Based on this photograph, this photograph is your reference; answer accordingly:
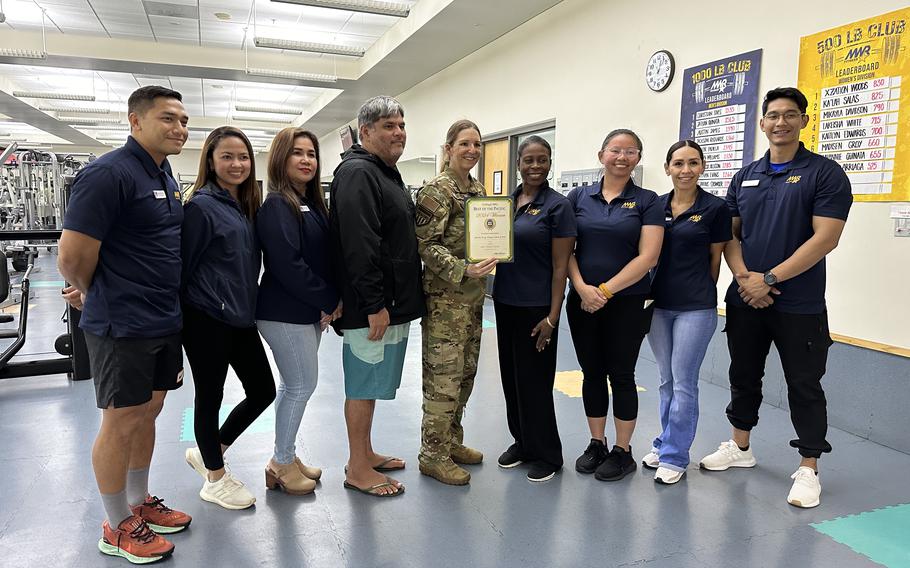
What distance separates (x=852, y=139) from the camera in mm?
3439

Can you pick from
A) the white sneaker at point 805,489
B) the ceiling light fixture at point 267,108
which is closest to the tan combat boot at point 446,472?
the white sneaker at point 805,489

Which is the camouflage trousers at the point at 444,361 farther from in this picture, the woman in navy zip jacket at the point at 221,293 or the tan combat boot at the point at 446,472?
the woman in navy zip jacket at the point at 221,293

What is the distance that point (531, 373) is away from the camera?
8.94 feet

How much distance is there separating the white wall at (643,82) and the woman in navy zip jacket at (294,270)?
10.2 feet

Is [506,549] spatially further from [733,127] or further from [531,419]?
[733,127]

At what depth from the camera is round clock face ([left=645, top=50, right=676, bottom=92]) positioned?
4.77m

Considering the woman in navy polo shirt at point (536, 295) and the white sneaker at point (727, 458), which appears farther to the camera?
the white sneaker at point (727, 458)

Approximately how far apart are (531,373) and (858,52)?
9.05ft

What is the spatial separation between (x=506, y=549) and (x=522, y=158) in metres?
1.63

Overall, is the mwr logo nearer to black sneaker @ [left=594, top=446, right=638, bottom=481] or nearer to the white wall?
the white wall

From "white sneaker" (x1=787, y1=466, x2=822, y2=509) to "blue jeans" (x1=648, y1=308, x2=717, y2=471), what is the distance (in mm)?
459

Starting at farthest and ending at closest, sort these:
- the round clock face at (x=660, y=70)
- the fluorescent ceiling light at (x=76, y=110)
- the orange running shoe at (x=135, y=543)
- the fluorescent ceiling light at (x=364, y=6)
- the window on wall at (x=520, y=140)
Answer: the fluorescent ceiling light at (x=76, y=110) < the window on wall at (x=520, y=140) < the fluorescent ceiling light at (x=364, y=6) < the round clock face at (x=660, y=70) < the orange running shoe at (x=135, y=543)

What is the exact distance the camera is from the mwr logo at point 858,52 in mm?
3340

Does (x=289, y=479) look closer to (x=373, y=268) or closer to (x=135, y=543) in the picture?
(x=135, y=543)
